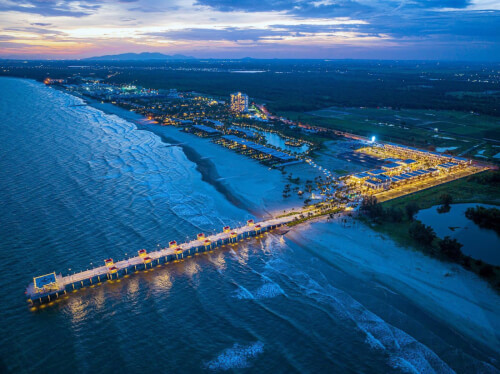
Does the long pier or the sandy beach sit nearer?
the sandy beach

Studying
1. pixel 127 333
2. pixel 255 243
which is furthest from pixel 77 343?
pixel 255 243

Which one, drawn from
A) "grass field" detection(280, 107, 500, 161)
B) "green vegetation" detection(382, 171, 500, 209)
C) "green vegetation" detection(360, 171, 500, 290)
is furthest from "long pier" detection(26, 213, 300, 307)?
"grass field" detection(280, 107, 500, 161)

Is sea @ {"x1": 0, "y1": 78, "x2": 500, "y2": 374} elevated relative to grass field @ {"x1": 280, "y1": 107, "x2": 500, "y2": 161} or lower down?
lower down

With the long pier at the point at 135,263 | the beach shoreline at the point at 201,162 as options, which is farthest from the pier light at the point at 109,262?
the beach shoreline at the point at 201,162

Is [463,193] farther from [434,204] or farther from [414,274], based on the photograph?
[414,274]

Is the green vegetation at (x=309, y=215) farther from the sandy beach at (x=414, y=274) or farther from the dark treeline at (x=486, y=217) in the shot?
the dark treeline at (x=486, y=217)

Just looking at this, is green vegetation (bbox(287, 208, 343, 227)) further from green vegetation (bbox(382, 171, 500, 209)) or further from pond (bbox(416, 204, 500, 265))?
pond (bbox(416, 204, 500, 265))

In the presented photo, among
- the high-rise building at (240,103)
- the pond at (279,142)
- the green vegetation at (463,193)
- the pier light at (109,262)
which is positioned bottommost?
the pier light at (109,262)
